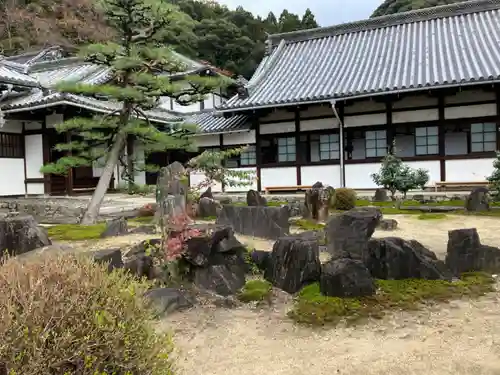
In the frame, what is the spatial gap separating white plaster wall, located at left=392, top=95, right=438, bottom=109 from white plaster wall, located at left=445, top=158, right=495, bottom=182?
6.64ft

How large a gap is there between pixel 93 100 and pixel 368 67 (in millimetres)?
10621

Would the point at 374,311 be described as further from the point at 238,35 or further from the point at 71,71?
the point at 238,35

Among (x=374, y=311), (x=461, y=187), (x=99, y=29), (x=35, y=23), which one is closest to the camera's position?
(x=374, y=311)

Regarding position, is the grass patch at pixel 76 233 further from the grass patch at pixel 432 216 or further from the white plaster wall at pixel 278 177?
the white plaster wall at pixel 278 177

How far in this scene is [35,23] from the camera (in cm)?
1362

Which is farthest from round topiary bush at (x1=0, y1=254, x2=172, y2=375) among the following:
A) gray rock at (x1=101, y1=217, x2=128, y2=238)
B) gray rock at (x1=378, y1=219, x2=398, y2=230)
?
gray rock at (x1=378, y1=219, x2=398, y2=230)

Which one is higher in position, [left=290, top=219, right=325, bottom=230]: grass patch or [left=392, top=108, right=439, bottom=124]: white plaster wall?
[left=392, top=108, right=439, bottom=124]: white plaster wall

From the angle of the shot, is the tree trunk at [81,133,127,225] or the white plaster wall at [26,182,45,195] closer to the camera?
the tree trunk at [81,133,127,225]

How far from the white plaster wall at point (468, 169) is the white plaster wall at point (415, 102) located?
79.7 inches

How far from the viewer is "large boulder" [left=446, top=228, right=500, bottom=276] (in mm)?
6113

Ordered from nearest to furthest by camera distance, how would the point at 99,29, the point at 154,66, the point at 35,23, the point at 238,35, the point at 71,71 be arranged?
the point at 154,66 < the point at 35,23 < the point at 99,29 < the point at 71,71 < the point at 238,35

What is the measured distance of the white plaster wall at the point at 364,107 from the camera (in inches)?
620

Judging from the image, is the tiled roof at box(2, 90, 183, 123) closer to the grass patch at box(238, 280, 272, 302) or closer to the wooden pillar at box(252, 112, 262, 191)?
the wooden pillar at box(252, 112, 262, 191)

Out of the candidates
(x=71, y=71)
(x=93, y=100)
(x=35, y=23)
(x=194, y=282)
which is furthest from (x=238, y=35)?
(x=194, y=282)
